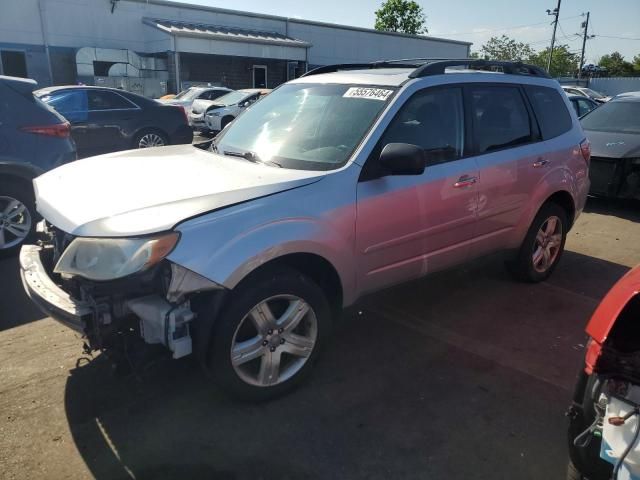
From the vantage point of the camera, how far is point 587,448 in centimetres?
193

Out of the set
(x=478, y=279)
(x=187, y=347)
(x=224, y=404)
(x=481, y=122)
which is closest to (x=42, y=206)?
(x=187, y=347)

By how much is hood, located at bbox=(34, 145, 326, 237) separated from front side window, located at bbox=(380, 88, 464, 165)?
76 centimetres

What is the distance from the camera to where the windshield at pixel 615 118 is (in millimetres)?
8570

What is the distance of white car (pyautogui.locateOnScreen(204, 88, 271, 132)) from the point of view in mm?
15391

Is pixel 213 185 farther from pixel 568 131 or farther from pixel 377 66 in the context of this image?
pixel 568 131

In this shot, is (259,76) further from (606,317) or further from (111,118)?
(606,317)

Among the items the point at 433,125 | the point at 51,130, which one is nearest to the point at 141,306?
the point at 433,125

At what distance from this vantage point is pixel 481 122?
4090 millimetres

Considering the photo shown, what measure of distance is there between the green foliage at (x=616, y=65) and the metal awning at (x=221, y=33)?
54.6 m

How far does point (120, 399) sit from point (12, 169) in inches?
128

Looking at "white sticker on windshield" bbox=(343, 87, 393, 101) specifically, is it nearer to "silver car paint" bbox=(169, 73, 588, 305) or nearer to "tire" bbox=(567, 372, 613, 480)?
"silver car paint" bbox=(169, 73, 588, 305)

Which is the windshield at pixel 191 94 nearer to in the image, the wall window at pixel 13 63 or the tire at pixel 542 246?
the wall window at pixel 13 63

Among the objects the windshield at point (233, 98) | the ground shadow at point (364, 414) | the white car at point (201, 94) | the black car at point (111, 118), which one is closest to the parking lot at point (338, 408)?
the ground shadow at point (364, 414)

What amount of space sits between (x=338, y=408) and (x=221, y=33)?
27.2 meters
